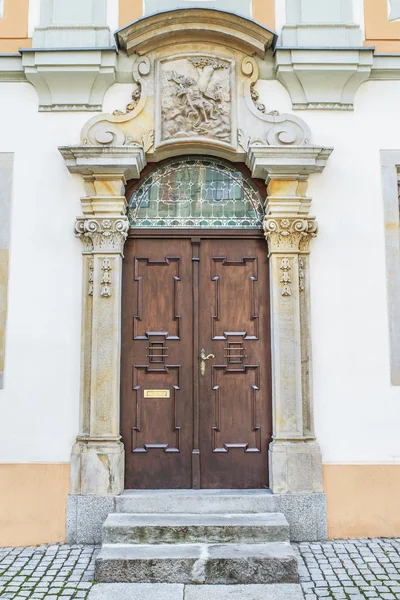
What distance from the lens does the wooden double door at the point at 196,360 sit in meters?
5.36

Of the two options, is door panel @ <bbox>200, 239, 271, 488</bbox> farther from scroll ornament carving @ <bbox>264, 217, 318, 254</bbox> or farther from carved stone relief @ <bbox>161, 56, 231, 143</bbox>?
carved stone relief @ <bbox>161, 56, 231, 143</bbox>

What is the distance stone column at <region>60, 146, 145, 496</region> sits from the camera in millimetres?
5086

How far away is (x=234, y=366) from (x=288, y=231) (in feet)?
4.60

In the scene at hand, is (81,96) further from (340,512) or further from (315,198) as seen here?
(340,512)

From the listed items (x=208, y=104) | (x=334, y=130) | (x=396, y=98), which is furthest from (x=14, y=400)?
(x=396, y=98)

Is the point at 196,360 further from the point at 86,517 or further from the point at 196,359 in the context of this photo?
the point at 86,517

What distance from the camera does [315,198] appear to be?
5.52 m

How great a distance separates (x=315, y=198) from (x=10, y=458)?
381cm

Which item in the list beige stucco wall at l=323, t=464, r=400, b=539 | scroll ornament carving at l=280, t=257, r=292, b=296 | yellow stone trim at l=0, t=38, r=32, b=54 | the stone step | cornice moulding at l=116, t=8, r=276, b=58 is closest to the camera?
the stone step

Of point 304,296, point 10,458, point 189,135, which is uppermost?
point 189,135

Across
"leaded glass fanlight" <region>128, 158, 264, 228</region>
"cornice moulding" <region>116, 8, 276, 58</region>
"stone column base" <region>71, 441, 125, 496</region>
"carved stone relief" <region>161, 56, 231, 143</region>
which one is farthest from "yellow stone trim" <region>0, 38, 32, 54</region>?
"stone column base" <region>71, 441, 125, 496</region>

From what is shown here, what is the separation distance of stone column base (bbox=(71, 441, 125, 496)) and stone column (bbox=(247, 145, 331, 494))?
144 centimetres

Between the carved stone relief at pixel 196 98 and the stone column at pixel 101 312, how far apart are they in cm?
54

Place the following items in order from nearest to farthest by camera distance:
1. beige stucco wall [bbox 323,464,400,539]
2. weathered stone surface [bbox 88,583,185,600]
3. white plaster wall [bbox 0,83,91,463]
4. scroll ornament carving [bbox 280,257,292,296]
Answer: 1. weathered stone surface [bbox 88,583,185,600]
2. beige stucco wall [bbox 323,464,400,539]
3. white plaster wall [bbox 0,83,91,463]
4. scroll ornament carving [bbox 280,257,292,296]
